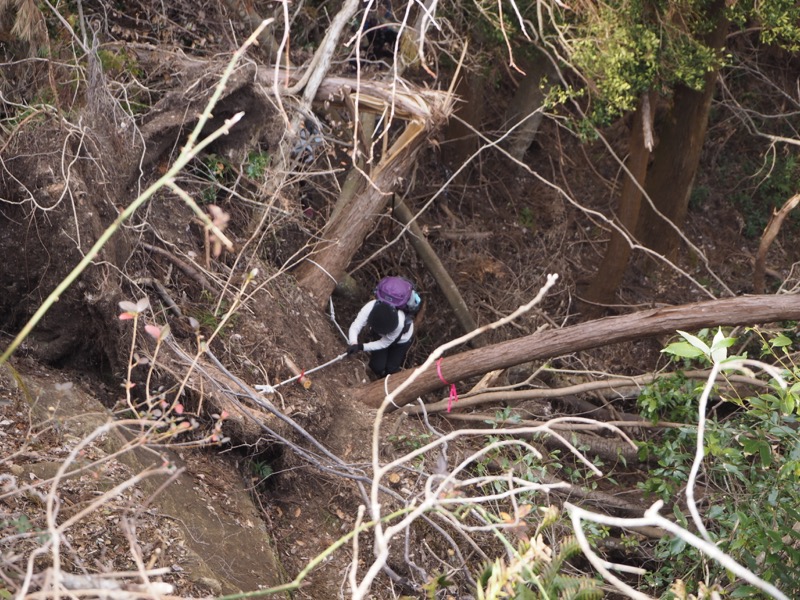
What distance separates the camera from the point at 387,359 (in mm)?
6934

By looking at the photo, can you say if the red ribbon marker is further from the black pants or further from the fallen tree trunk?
the black pants

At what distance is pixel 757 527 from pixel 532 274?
231 inches

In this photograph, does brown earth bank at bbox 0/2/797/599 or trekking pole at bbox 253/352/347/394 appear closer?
brown earth bank at bbox 0/2/797/599

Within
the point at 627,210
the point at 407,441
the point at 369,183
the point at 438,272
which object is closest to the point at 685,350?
the point at 407,441

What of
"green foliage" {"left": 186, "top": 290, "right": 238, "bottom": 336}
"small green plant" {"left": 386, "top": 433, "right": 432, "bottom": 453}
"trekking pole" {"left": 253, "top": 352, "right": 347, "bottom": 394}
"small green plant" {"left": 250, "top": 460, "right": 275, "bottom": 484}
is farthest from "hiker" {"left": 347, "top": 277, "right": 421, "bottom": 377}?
"small green plant" {"left": 250, "top": 460, "right": 275, "bottom": 484}

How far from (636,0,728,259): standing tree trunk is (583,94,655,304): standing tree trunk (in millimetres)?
441

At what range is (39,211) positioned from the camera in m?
4.32

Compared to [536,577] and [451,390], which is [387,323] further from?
[536,577]

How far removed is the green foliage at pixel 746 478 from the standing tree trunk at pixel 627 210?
11.1 feet

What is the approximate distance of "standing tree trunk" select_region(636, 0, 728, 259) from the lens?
26.9 ft

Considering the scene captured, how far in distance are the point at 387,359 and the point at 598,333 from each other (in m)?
2.29

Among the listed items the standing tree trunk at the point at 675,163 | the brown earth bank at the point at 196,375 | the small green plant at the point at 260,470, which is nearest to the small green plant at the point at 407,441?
the brown earth bank at the point at 196,375

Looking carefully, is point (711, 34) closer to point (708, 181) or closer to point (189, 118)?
point (708, 181)

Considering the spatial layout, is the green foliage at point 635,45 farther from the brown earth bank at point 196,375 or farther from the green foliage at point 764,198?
the green foliage at point 764,198
